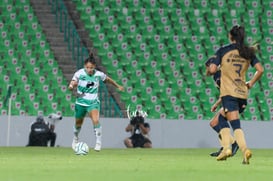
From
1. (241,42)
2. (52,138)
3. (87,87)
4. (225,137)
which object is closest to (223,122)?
(225,137)

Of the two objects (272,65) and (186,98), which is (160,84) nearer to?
(186,98)

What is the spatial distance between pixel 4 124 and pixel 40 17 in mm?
5370

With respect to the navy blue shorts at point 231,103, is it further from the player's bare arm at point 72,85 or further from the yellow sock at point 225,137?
the player's bare arm at point 72,85

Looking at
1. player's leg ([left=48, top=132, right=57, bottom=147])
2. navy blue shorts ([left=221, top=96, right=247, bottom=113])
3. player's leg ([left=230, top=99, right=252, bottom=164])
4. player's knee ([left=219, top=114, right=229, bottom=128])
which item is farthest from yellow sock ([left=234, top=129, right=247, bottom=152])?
player's leg ([left=48, top=132, right=57, bottom=147])

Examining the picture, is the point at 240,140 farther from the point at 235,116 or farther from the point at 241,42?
the point at 241,42

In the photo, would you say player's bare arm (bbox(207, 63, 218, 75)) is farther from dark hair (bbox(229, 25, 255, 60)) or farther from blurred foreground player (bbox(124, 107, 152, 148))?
blurred foreground player (bbox(124, 107, 152, 148))

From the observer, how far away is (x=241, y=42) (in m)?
12.9

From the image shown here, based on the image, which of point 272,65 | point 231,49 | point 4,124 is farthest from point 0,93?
point 231,49

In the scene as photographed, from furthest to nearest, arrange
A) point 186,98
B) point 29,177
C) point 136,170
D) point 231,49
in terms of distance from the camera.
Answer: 1. point 186,98
2. point 231,49
3. point 136,170
4. point 29,177

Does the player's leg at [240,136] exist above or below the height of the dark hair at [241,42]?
below

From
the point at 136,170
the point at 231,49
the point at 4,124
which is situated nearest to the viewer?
the point at 136,170

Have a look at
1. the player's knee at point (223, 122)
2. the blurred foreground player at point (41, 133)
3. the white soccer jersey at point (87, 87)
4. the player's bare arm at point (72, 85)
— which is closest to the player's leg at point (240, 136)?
the player's knee at point (223, 122)

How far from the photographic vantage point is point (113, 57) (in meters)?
27.8

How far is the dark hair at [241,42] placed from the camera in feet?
42.1
